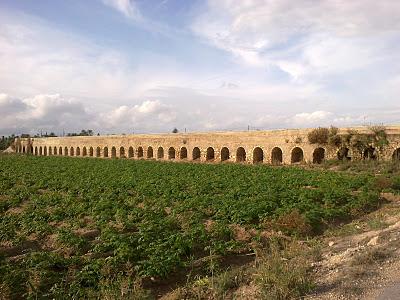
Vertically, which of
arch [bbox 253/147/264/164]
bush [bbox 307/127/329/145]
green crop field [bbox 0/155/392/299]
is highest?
bush [bbox 307/127/329/145]

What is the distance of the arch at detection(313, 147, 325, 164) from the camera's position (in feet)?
96.2

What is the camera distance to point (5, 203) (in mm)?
15289

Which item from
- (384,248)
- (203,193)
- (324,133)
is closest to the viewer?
(384,248)

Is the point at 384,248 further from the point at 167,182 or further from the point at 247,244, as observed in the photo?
the point at 167,182

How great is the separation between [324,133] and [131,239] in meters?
21.9

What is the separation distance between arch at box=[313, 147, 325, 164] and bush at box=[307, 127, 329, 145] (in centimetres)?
82

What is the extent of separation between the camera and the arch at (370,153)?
26828 mm

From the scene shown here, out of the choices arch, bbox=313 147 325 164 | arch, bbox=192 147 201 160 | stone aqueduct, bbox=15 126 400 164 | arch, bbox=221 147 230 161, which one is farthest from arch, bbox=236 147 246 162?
arch, bbox=313 147 325 164

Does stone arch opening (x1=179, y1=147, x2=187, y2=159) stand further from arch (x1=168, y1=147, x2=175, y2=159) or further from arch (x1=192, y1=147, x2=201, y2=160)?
arch (x1=168, y1=147, x2=175, y2=159)

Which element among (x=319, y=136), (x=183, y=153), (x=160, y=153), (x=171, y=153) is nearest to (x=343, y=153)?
(x=319, y=136)

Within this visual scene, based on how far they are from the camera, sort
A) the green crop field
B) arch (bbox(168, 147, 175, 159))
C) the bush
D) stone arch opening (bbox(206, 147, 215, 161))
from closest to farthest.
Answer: the green crop field < the bush < stone arch opening (bbox(206, 147, 215, 161)) < arch (bbox(168, 147, 175, 159))

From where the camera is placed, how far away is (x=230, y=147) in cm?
3566

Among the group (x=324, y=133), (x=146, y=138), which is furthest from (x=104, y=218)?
(x=146, y=138)

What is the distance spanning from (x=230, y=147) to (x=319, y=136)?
365 inches
